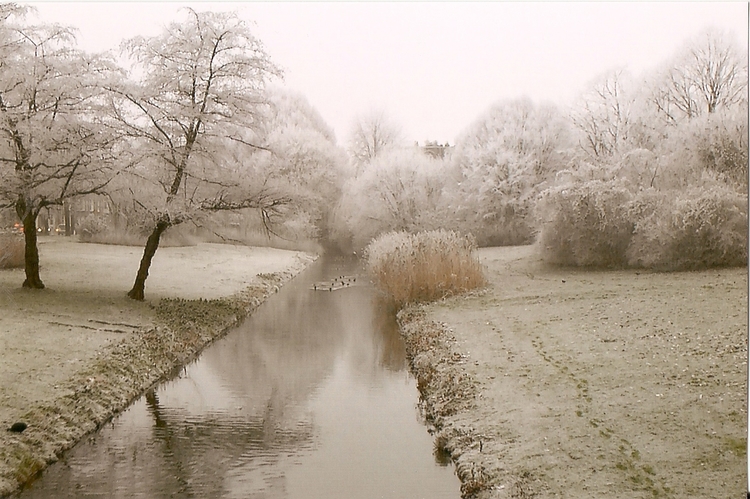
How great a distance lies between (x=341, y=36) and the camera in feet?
28.1

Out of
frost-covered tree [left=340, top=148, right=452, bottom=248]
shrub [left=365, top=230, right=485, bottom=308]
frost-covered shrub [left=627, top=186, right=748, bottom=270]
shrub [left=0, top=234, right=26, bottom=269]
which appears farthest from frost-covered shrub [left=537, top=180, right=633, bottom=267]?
shrub [left=0, top=234, right=26, bottom=269]

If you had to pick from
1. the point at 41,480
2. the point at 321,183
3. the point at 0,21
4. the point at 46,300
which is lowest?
the point at 41,480

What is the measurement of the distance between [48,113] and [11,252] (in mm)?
4795

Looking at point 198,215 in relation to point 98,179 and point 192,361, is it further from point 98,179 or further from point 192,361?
point 192,361

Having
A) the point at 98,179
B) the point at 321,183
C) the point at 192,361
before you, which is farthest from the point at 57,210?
the point at 321,183

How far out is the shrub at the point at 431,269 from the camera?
13.2 meters

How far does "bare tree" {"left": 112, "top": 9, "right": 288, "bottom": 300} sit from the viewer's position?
10.6 meters

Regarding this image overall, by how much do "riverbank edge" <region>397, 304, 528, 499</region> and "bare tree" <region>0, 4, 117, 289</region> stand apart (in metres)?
5.48

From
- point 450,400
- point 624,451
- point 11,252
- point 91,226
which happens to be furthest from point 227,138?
point 624,451

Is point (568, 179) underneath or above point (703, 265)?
above

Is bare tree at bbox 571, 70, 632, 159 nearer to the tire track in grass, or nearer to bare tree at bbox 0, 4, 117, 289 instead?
the tire track in grass

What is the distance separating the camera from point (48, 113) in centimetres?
1030

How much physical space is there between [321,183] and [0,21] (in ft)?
42.1

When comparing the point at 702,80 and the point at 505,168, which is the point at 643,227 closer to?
the point at 702,80
